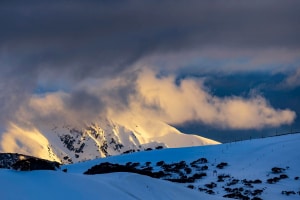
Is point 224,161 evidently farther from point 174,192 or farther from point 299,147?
point 174,192

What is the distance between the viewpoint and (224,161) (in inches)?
2542

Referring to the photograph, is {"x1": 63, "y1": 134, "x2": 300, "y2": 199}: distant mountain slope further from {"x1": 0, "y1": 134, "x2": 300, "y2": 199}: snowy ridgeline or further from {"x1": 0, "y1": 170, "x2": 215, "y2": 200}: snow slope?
{"x1": 0, "y1": 170, "x2": 215, "y2": 200}: snow slope

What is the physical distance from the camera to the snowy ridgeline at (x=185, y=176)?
3191cm

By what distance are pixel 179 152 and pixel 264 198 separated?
26715 millimetres

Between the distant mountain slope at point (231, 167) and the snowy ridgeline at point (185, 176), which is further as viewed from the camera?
the distant mountain slope at point (231, 167)

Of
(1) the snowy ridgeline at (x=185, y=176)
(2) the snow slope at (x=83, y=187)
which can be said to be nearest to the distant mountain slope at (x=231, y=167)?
(1) the snowy ridgeline at (x=185, y=176)

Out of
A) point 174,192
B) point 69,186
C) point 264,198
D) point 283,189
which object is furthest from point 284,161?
point 69,186

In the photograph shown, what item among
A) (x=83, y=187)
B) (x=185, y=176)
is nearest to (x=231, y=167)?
(x=185, y=176)

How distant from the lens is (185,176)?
59156mm

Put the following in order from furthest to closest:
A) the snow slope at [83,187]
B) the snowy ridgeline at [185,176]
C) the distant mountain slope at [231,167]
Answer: the distant mountain slope at [231,167], the snowy ridgeline at [185,176], the snow slope at [83,187]

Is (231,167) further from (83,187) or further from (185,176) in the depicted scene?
(83,187)

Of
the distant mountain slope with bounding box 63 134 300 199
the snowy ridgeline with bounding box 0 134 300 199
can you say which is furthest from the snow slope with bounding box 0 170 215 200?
the distant mountain slope with bounding box 63 134 300 199

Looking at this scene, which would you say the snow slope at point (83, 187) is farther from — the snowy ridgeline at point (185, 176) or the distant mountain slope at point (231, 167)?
the distant mountain slope at point (231, 167)

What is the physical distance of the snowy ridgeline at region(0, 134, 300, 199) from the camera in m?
31.9
